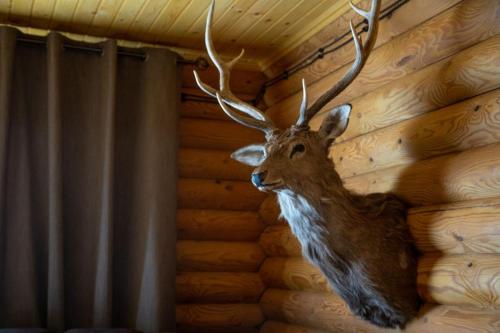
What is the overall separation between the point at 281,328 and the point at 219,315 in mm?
490

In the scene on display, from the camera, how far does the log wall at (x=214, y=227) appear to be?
4.71 meters

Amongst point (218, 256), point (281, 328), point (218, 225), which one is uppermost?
point (218, 225)

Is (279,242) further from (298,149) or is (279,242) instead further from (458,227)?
(458,227)

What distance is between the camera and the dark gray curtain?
13.8ft

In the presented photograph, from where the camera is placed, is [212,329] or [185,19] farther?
[212,329]

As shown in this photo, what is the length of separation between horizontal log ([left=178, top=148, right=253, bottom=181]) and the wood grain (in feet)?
3.21

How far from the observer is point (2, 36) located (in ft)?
14.1

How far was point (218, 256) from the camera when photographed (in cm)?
480

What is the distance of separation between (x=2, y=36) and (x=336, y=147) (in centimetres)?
235

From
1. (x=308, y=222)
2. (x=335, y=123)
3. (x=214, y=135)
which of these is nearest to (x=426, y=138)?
(x=335, y=123)

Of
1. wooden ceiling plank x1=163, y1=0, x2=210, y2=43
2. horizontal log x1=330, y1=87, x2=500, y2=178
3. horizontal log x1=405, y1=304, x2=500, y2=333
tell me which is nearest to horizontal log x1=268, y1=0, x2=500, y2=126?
horizontal log x1=330, y1=87, x2=500, y2=178

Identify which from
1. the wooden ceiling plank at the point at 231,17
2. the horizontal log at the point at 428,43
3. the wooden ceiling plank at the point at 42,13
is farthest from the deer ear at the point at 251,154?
the wooden ceiling plank at the point at 42,13

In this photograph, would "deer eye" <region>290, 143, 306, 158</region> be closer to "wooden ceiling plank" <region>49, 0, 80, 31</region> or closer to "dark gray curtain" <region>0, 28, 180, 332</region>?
"dark gray curtain" <region>0, 28, 180, 332</region>

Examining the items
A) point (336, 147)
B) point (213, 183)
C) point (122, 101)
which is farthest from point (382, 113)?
point (122, 101)
